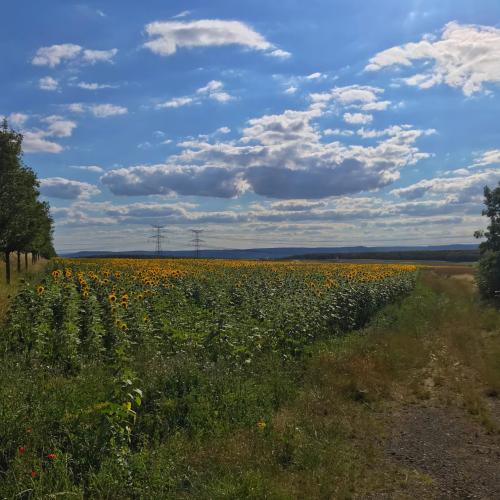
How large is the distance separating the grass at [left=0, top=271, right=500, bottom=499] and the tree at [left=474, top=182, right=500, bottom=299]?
18.8 metres

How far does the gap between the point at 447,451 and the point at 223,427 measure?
324cm

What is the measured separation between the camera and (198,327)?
36.7 feet

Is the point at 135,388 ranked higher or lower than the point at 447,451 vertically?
higher

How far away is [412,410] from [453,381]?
7.62ft

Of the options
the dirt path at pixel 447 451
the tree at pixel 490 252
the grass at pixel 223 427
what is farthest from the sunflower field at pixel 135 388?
the tree at pixel 490 252

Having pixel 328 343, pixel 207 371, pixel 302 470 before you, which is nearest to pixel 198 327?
pixel 207 371

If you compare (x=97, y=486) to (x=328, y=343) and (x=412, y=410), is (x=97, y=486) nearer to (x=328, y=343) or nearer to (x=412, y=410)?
(x=412, y=410)

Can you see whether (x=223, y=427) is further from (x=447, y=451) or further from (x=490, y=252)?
(x=490, y=252)

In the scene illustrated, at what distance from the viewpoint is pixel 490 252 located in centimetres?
2934

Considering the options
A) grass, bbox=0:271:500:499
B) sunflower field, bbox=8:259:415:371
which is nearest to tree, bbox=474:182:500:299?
sunflower field, bbox=8:259:415:371

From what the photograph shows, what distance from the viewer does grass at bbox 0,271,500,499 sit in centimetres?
539

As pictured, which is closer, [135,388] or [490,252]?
[135,388]

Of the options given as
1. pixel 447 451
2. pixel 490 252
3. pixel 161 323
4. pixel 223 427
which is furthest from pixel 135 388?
pixel 490 252

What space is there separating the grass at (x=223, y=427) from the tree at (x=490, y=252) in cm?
1884
